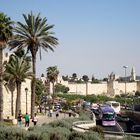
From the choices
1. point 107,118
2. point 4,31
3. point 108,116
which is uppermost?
A: point 4,31

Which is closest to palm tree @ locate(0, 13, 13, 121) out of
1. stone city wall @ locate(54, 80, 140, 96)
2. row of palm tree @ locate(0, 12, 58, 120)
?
row of palm tree @ locate(0, 12, 58, 120)

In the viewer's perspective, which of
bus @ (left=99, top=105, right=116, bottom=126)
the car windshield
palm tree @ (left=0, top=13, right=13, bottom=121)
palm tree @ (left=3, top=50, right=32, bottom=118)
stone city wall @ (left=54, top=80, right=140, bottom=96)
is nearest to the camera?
palm tree @ (left=0, top=13, right=13, bottom=121)

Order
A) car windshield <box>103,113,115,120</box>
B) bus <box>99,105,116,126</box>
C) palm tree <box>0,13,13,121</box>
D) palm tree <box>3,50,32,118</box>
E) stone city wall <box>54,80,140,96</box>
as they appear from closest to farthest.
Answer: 1. palm tree <box>0,13,13,121</box>
2. bus <box>99,105,116,126</box>
3. car windshield <box>103,113,115,120</box>
4. palm tree <box>3,50,32,118</box>
5. stone city wall <box>54,80,140,96</box>

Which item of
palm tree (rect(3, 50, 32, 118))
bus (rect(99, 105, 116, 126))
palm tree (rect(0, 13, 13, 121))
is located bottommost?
bus (rect(99, 105, 116, 126))

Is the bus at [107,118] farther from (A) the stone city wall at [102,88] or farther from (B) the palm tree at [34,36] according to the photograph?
(A) the stone city wall at [102,88]

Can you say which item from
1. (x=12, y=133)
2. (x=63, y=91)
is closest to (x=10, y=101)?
(x=12, y=133)

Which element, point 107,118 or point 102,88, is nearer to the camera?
point 107,118

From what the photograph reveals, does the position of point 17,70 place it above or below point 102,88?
below

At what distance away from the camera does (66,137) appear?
18.6m

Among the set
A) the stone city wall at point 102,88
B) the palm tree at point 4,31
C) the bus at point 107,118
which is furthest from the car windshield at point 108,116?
the stone city wall at point 102,88

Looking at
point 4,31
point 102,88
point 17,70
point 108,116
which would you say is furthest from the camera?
point 102,88

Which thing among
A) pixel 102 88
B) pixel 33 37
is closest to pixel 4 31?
pixel 33 37

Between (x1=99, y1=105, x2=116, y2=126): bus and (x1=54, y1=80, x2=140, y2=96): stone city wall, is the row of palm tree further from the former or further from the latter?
(x1=54, y1=80, x2=140, y2=96): stone city wall

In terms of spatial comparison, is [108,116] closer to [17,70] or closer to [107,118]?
[107,118]
